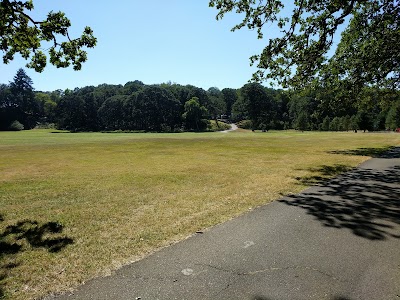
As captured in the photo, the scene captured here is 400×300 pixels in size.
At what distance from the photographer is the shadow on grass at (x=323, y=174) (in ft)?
41.5

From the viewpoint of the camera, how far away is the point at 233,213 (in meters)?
8.05

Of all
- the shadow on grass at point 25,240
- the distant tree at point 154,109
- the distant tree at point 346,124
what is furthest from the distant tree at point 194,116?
the shadow on grass at point 25,240

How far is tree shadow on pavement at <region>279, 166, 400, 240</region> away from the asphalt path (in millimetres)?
29

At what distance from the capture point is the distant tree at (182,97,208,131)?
115125 millimetres

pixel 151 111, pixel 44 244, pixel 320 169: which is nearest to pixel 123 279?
pixel 44 244

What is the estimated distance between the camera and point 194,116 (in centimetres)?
11588

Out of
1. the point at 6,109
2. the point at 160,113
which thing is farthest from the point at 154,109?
the point at 6,109

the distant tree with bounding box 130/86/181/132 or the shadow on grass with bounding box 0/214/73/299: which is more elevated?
the distant tree with bounding box 130/86/181/132

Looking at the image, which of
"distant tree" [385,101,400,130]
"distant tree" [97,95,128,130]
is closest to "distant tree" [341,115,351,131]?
"distant tree" [385,101,400,130]

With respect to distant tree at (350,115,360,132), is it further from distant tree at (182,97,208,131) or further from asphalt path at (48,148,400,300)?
asphalt path at (48,148,400,300)

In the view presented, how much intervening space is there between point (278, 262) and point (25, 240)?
5.45 meters

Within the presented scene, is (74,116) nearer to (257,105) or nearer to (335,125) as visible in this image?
(257,105)

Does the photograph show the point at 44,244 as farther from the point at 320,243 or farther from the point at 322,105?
the point at 322,105

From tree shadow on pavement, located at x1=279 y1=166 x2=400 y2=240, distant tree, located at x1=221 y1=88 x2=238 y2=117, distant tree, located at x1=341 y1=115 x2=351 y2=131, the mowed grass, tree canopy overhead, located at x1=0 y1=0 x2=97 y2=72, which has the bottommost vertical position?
the mowed grass
